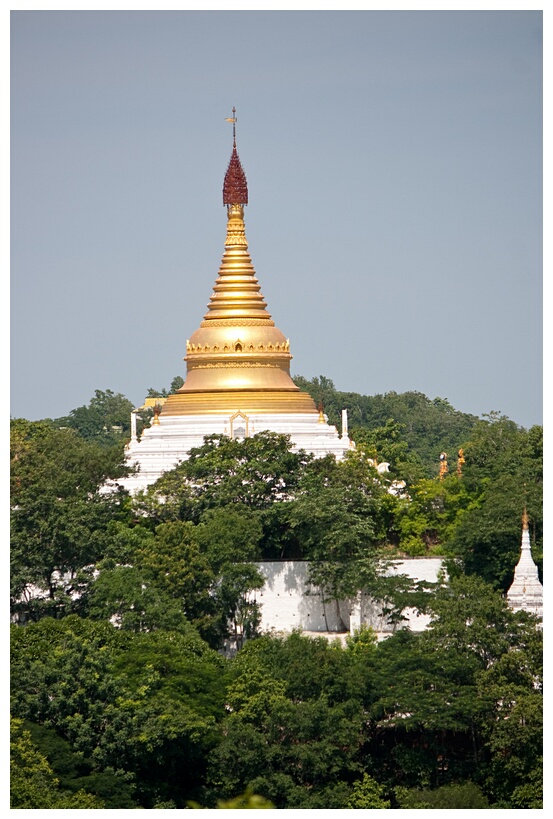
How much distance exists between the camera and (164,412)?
57.5 m

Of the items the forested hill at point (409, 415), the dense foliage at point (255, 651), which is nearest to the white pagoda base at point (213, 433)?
the dense foliage at point (255, 651)

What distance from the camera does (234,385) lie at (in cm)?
5759

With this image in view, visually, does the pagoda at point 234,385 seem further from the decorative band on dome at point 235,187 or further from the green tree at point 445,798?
the green tree at point 445,798

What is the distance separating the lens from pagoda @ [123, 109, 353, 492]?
Answer: 179 ft

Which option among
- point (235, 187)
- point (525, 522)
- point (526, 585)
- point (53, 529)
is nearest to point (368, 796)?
point (526, 585)

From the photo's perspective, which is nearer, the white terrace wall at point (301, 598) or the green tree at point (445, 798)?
the green tree at point (445, 798)

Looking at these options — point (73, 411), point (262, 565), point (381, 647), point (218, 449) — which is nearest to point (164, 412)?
point (218, 449)

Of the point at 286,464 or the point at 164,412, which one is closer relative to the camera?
the point at 286,464

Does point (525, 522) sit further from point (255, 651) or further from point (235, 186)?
point (235, 186)

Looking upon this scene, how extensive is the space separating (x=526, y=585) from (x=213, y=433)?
1346cm

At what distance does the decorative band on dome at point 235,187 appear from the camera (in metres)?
61.1

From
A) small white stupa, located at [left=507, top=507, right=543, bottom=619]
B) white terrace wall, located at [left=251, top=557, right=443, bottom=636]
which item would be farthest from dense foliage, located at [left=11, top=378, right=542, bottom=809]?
small white stupa, located at [left=507, top=507, right=543, bottom=619]
